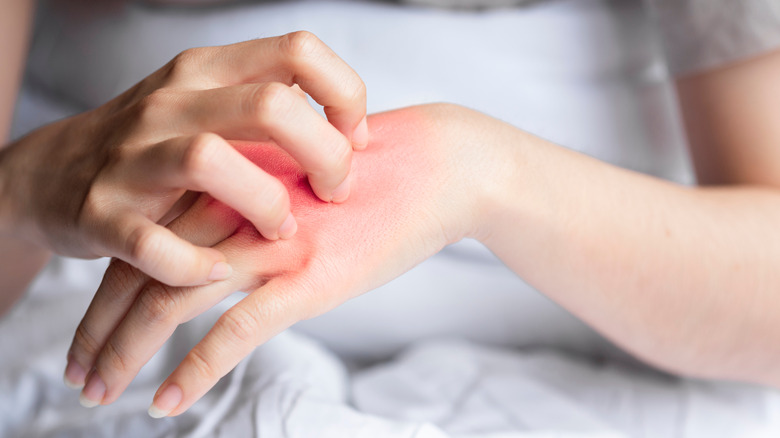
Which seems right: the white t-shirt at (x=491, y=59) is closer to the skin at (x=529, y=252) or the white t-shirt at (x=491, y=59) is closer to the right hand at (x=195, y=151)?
the skin at (x=529, y=252)

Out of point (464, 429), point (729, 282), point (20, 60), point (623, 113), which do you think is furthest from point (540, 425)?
point (20, 60)

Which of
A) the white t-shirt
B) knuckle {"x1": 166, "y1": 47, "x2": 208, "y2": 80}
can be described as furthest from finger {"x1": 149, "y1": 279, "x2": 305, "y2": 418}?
the white t-shirt

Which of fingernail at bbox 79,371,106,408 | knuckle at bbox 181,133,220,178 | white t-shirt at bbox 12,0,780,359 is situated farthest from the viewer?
white t-shirt at bbox 12,0,780,359

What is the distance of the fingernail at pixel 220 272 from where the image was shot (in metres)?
0.47

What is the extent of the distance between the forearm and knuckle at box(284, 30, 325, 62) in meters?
0.23

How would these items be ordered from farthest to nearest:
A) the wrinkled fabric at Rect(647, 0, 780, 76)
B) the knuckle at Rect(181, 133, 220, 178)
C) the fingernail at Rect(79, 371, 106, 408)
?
1. the wrinkled fabric at Rect(647, 0, 780, 76)
2. the fingernail at Rect(79, 371, 106, 408)
3. the knuckle at Rect(181, 133, 220, 178)

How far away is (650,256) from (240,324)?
1.49 ft

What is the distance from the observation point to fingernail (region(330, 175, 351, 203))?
0.51 meters

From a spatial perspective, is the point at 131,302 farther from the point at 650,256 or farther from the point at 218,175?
the point at 650,256

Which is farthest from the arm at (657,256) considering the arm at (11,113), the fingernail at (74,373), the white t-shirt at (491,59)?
the arm at (11,113)

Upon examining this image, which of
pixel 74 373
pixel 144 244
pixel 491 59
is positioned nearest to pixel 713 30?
pixel 491 59

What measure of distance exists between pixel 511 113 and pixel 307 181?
50 centimetres

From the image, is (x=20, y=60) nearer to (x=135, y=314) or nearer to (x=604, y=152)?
(x=135, y=314)

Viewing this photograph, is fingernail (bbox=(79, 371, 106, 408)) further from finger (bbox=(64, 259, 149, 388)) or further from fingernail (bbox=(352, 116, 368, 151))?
fingernail (bbox=(352, 116, 368, 151))
